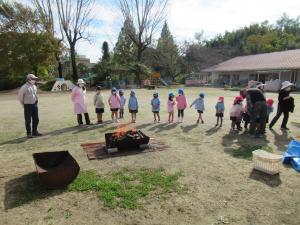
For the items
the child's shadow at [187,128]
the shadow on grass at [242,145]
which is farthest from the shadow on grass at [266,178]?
the child's shadow at [187,128]

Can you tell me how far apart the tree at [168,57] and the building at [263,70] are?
6.99m

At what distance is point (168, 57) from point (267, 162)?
4485 cm

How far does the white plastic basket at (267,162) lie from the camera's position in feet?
16.9

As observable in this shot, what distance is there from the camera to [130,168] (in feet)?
18.7

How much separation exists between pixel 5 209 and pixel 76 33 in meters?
34.0

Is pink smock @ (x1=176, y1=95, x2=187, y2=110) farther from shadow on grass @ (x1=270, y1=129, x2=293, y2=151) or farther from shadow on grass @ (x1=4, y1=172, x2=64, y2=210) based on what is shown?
shadow on grass @ (x1=4, y1=172, x2=64, y2=210)

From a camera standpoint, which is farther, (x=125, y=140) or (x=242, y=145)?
(x=242, y=145)

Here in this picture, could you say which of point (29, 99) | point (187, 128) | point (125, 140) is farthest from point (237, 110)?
point (29, 99)

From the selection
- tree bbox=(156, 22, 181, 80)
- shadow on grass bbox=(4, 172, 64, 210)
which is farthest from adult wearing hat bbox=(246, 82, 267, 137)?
tree bbox=(156, 22, 181, 80)

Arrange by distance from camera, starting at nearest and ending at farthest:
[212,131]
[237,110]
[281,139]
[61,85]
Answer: [281,139] → [237,110] → [212,131] → [61,85]

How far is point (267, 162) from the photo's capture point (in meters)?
5.23

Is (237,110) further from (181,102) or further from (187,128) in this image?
(181,102)

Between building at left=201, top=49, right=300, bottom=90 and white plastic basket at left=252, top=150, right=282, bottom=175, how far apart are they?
27.4 meters

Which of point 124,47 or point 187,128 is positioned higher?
point 124,47
